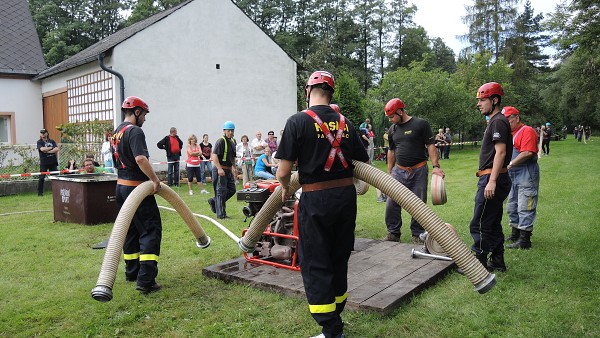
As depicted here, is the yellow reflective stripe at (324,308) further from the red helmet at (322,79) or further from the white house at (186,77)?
the white house at (186,77)

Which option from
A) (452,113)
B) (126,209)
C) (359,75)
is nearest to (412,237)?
(126,209)

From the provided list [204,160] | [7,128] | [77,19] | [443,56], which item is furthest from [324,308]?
[443,56]

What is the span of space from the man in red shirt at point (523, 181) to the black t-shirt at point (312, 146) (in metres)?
3.92

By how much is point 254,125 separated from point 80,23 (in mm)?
26413

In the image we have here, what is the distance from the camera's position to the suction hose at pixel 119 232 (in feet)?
13.6

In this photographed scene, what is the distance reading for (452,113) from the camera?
29.7m

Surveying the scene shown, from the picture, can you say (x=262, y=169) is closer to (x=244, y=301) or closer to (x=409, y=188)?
(x=409, y=188)

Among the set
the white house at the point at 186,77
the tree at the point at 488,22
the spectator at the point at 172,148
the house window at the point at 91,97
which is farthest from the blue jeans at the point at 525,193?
the tree at the point at 488,22

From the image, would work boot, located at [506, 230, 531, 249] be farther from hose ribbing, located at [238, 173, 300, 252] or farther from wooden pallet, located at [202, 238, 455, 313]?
hose ribbing, located at [238, 173, 300, 252]

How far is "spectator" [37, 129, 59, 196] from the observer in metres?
13.6

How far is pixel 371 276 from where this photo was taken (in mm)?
5371

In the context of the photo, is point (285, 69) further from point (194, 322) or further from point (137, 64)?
point (194, 322)

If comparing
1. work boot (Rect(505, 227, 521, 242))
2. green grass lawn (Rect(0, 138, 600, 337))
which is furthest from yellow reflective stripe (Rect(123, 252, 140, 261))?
work boot (Rect(505, 227, 521, 242))

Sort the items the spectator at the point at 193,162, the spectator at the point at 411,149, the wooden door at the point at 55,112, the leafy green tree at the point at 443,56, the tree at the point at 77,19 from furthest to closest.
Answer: the leafy green tree at the point at 443,56, the tree at the point at 77,19, the wooden door at the point at 55,112, the spectator at the point at 193,162, the spectator at the point at 411,149
